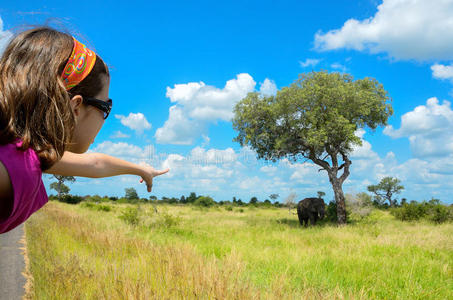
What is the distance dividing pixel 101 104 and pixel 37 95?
0.38 meters

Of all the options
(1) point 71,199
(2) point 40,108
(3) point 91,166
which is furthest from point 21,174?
(1) point 71,199

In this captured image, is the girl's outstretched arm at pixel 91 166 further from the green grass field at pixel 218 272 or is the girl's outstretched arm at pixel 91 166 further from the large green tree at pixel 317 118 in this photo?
the large green tree at pixel 317 118

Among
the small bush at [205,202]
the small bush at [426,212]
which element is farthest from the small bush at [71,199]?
the small bush at [426,212]

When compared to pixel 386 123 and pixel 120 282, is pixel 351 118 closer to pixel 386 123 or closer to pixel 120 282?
pixel 386 123

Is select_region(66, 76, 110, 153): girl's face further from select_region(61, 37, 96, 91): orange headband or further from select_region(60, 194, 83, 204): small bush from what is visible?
select_region(60, 194, 83, 204): small bush

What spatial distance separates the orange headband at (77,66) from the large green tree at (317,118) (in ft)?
56.7

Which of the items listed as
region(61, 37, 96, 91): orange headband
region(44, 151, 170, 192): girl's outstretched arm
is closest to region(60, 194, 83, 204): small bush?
region(44, 151, 170, 192): girl's outstretched arm

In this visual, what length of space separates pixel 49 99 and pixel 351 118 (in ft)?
68.2

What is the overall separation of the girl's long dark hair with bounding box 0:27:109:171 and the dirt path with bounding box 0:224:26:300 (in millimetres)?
4930

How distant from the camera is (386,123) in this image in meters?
20.5

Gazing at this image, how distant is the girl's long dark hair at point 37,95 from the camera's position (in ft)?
3.57

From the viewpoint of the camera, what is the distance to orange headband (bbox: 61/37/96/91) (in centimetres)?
132

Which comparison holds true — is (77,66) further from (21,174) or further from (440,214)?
(440,214)

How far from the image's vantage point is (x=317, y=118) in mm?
19344
